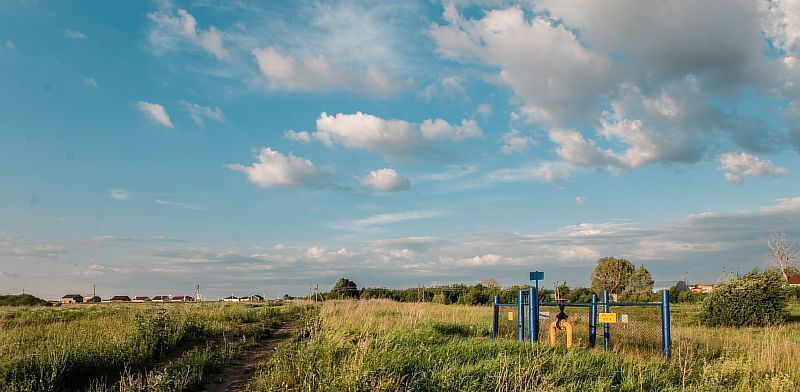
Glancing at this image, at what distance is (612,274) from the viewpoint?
51500 millimetres

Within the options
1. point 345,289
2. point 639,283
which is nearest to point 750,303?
point 639,283

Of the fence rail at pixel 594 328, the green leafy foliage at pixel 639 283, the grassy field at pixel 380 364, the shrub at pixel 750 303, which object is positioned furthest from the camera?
the green leafy foliage at pixel 639 283

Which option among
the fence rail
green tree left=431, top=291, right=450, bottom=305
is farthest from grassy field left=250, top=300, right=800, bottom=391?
green tree left=431, top=291, right=450, bottom=305

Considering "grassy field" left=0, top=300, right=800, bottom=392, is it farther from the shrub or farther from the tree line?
the tree line

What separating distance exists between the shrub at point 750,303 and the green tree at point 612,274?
1064 inches

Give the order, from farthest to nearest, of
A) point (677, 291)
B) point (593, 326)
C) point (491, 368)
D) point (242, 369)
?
point (677, 291) < point (593, 326) < point (242, 369) < point (491, 368)

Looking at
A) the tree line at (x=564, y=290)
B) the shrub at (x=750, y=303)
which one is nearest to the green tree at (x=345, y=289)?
the tree line at (x=564, y=290)

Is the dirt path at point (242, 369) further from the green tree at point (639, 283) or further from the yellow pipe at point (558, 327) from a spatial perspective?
the green tree at point (639, 283)

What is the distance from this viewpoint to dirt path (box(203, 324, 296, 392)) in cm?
998

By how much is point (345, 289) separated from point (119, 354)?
1624 inches

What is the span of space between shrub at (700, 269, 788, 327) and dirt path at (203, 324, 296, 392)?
1856cm

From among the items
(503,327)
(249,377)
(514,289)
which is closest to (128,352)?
(249,377)

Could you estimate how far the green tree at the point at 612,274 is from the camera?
5097 cm

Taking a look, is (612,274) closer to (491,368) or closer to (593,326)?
(593,326)
